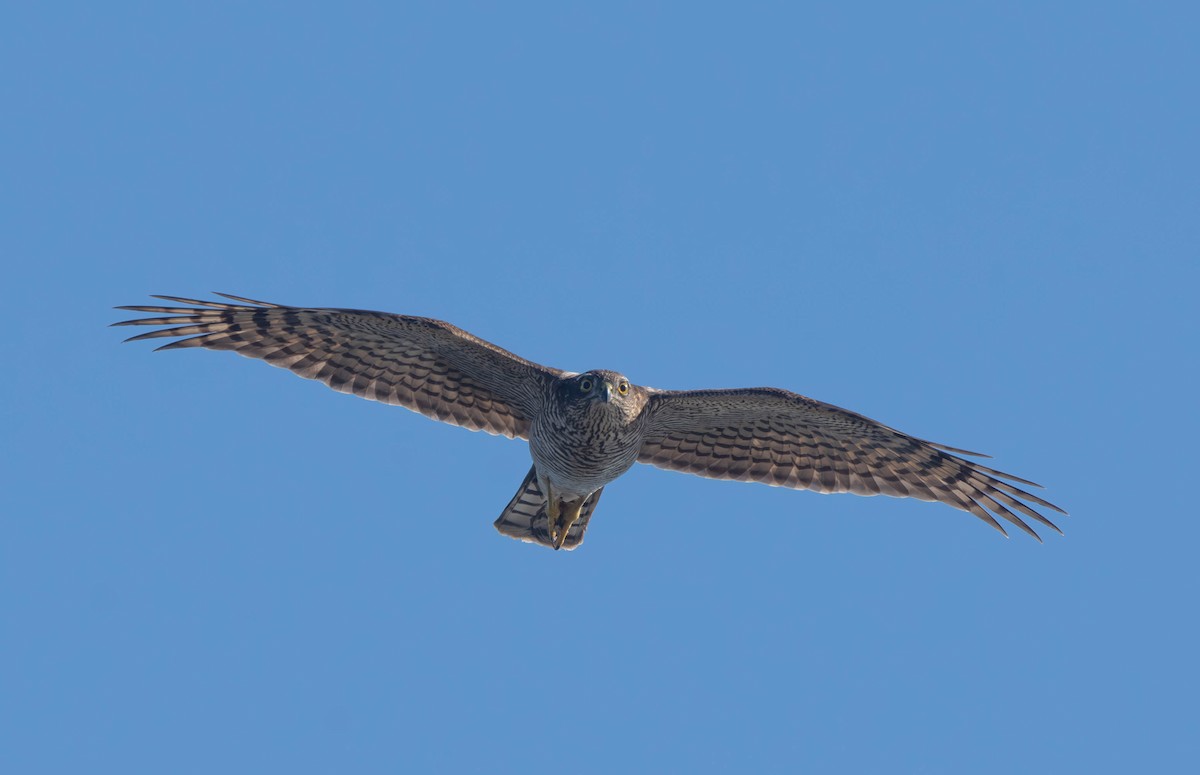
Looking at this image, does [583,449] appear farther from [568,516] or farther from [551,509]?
[568,516]

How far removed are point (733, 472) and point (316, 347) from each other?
172 inches

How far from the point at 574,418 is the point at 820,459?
304cm

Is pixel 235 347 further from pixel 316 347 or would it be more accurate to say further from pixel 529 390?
pixel 529 390

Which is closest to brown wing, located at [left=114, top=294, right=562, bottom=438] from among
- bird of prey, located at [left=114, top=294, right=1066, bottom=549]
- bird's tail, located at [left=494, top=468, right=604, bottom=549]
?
bird of prey, located at [left=114, top=294, right=1066, bottom=549]

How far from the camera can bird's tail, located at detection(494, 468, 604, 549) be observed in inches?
582

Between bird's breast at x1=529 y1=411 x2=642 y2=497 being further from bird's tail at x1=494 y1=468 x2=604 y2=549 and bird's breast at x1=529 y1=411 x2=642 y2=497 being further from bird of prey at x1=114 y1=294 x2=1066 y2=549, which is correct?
bird's tail at x1=494 y1=468 x2=604 y2=549

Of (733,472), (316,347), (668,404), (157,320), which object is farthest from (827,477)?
(157,320)

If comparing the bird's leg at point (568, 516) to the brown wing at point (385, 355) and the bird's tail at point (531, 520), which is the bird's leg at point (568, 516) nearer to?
the bird's tail at point (531, 520)

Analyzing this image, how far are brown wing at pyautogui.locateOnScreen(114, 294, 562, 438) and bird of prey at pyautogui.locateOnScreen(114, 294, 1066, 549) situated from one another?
1 centimetres

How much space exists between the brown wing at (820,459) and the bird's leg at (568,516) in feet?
2.71

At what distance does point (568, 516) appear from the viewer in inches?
570

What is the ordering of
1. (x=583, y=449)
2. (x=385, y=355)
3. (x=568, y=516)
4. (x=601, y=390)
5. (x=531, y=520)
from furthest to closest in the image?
(x=531, y=520), (x=568, y=516), (x=385, y=355), (x=583, y=449), (x=601, y=390)

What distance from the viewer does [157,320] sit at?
13578 millimetres

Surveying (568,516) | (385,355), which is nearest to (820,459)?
(568,516)
